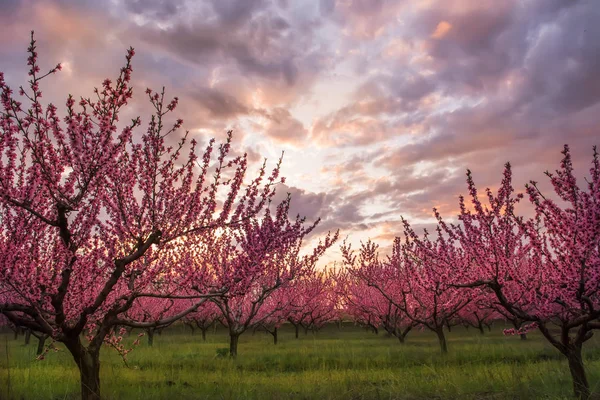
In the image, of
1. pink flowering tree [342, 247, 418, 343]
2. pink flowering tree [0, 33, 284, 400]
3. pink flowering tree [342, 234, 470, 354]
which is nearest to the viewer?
pink flowering tree [0, 33, 284, 400]

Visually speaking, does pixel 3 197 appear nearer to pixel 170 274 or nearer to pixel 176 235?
pixel 176 235

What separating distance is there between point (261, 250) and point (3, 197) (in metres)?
5.28

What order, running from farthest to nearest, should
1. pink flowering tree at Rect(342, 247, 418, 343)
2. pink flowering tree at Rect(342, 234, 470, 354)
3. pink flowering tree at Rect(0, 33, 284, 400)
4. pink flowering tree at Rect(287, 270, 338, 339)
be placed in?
pink flowering tree at Rect(287, 270, 338, 339), pink flowering tree at Rect(342, 247, 418, 343), pink flowering tree at Rect(342, 234, 470, 354), pink flowering tree at Rect(0, 33, 284, 400)

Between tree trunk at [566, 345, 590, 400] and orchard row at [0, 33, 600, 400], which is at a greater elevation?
orchard row at [0, 33, 600, 400]

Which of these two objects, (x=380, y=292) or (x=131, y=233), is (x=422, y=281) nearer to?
(x=131, y=233)

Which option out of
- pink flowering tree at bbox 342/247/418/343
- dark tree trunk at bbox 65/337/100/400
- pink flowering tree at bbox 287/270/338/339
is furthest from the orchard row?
pink flowering tree at bbox 287/270/338/339

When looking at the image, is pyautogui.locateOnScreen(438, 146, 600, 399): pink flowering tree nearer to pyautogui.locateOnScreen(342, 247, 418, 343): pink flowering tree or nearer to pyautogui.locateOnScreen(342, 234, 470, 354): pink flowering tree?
pyautogui.locateOnScreen(342, 234, 470, 354): pink flowering tree

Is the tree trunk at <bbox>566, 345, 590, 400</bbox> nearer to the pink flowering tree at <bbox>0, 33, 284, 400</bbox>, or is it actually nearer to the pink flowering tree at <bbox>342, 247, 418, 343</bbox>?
the pink flowering tree at <bbox>0, 33, 284, 400</bbox>

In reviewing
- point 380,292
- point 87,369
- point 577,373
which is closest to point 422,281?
point 577,373

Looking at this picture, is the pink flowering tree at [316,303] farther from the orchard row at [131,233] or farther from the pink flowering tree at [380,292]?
the orchard row at [131,233]

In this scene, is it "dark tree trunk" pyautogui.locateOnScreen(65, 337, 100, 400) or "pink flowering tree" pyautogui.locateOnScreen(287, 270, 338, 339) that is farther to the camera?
"pink flowering tree" pyautogui.locateOnScreen(287, 270, 338, 339)

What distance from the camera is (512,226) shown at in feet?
31.3

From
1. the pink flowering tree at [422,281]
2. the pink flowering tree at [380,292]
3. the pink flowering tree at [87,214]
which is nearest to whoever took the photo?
the pink flowering tree at [87,214]

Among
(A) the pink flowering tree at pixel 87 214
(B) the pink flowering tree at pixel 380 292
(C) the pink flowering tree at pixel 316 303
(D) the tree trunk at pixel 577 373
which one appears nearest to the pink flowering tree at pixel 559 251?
(D) the tree trunk at pixel 577 373
